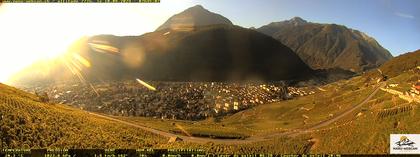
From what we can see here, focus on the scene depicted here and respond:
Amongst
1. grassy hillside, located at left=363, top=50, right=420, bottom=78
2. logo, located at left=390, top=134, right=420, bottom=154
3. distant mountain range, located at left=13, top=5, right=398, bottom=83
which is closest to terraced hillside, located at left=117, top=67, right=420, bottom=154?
logo, located at left=390, top=134, right=420, bottom=154

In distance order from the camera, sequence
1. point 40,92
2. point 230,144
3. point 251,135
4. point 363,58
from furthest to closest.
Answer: point 363,58
point 40,92
point 251,135
point 230,144

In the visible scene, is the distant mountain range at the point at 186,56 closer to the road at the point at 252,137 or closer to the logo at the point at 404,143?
the road at the point at 252,137

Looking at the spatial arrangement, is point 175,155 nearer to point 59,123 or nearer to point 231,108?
point 59,123

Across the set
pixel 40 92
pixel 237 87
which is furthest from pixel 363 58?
pixel 40 92

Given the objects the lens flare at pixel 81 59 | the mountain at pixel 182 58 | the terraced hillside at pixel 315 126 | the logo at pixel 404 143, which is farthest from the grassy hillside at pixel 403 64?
the lens flare at pixel 81 59

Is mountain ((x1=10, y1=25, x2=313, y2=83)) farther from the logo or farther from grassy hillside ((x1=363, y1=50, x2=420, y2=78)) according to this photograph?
the logo

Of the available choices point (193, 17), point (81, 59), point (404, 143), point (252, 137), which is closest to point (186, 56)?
point (193, 17)
